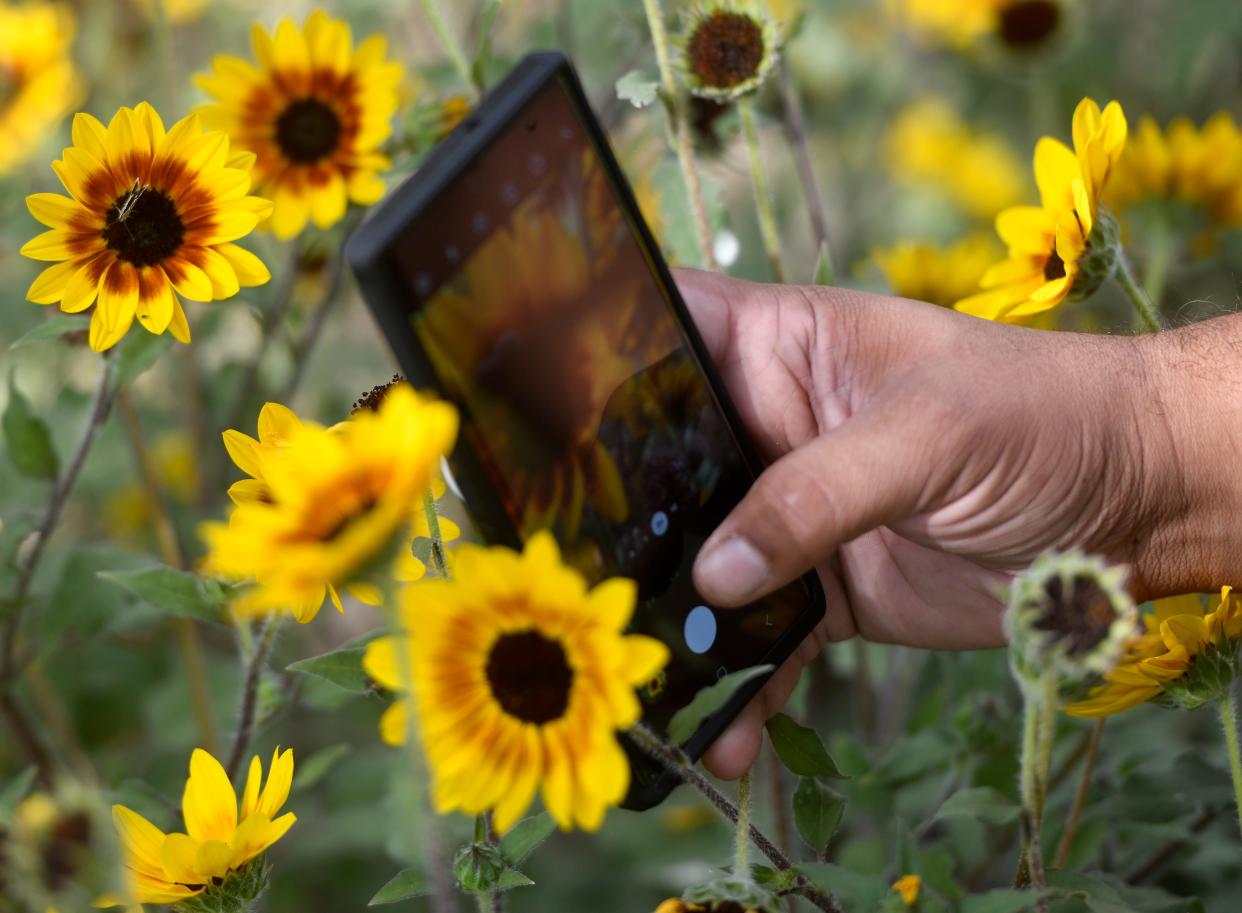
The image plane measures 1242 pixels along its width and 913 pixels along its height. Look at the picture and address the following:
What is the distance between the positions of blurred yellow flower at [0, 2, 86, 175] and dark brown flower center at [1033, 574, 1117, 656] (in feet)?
3.49

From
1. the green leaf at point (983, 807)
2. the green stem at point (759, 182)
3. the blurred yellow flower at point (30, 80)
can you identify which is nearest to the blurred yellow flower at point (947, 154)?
the green stem at point (759, 182)

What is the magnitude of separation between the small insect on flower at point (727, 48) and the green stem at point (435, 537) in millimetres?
408

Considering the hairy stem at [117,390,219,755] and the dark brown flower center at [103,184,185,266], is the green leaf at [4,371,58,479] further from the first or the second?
the dark brown flower center at [103,184,185,266]

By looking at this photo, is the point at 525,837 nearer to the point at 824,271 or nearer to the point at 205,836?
the point at 205,836

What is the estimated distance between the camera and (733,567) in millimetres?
621

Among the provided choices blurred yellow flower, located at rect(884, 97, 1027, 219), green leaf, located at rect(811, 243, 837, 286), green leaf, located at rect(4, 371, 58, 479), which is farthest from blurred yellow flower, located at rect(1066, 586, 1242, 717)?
blurred yellow flower, located at rect(884, 97, 1027, 219)

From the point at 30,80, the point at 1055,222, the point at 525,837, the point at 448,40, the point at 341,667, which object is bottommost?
the point at 525,837

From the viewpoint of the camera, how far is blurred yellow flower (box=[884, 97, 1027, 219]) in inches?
75.6

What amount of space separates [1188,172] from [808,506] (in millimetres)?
651

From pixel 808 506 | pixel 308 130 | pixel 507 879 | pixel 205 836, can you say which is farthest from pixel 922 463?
pixel 308 130

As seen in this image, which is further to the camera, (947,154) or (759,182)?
(947,154)

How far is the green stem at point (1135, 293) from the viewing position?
0.75m

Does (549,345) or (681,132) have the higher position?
(681,132)

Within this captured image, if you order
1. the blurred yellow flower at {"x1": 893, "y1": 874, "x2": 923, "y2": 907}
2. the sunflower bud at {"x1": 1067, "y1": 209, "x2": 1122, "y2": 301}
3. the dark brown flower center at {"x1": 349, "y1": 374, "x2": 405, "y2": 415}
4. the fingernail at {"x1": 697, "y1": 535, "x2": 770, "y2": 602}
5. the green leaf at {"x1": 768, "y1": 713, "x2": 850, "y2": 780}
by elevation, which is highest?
the dark brown flower center at {"x1": 349, "y1": 374, "x2": 405, "y2": 415}
